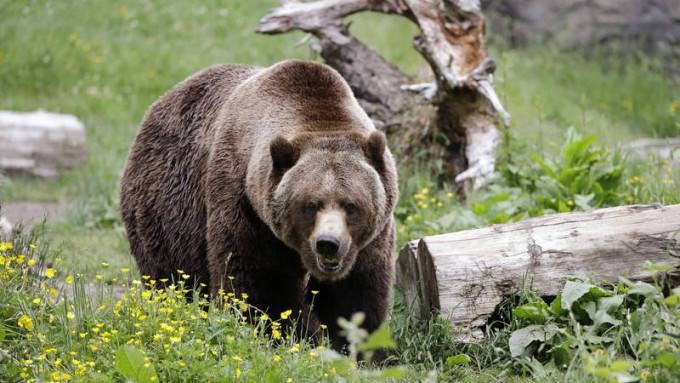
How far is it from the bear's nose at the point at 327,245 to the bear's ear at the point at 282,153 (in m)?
0.59

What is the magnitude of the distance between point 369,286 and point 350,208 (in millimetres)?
746

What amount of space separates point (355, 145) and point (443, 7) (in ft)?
11.8

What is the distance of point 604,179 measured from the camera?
22.7 ft

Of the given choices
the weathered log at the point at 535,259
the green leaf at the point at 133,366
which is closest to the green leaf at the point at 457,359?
the weathered log at the point at 535,259

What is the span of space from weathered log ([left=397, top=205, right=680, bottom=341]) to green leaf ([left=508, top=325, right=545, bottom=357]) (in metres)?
0.28

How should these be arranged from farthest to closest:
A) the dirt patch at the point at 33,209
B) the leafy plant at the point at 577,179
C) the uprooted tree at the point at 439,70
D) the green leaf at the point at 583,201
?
the dirt patch at the point at 33,209 → the uprooted tree at the point at 439,70 → the leafy plant at the point at 577,179 → the green leaf at the point at 583,201

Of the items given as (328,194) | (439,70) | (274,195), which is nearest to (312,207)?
(328,194)

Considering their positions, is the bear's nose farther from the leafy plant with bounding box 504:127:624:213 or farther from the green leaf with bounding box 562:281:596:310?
the leafy plant with bounding box 504:127:624:213

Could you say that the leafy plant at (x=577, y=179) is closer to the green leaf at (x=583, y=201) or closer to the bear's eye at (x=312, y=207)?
the green leaf at (x=583, y=201)

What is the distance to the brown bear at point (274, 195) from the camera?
15.2ft

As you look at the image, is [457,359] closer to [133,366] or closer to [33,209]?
[133,366]

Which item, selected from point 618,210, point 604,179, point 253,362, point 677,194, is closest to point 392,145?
point 604,179

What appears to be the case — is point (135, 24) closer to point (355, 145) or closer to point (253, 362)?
point (355, 145)

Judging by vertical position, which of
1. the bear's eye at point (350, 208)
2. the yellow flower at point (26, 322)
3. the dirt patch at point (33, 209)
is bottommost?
the dirt patch at point (33, 209)
